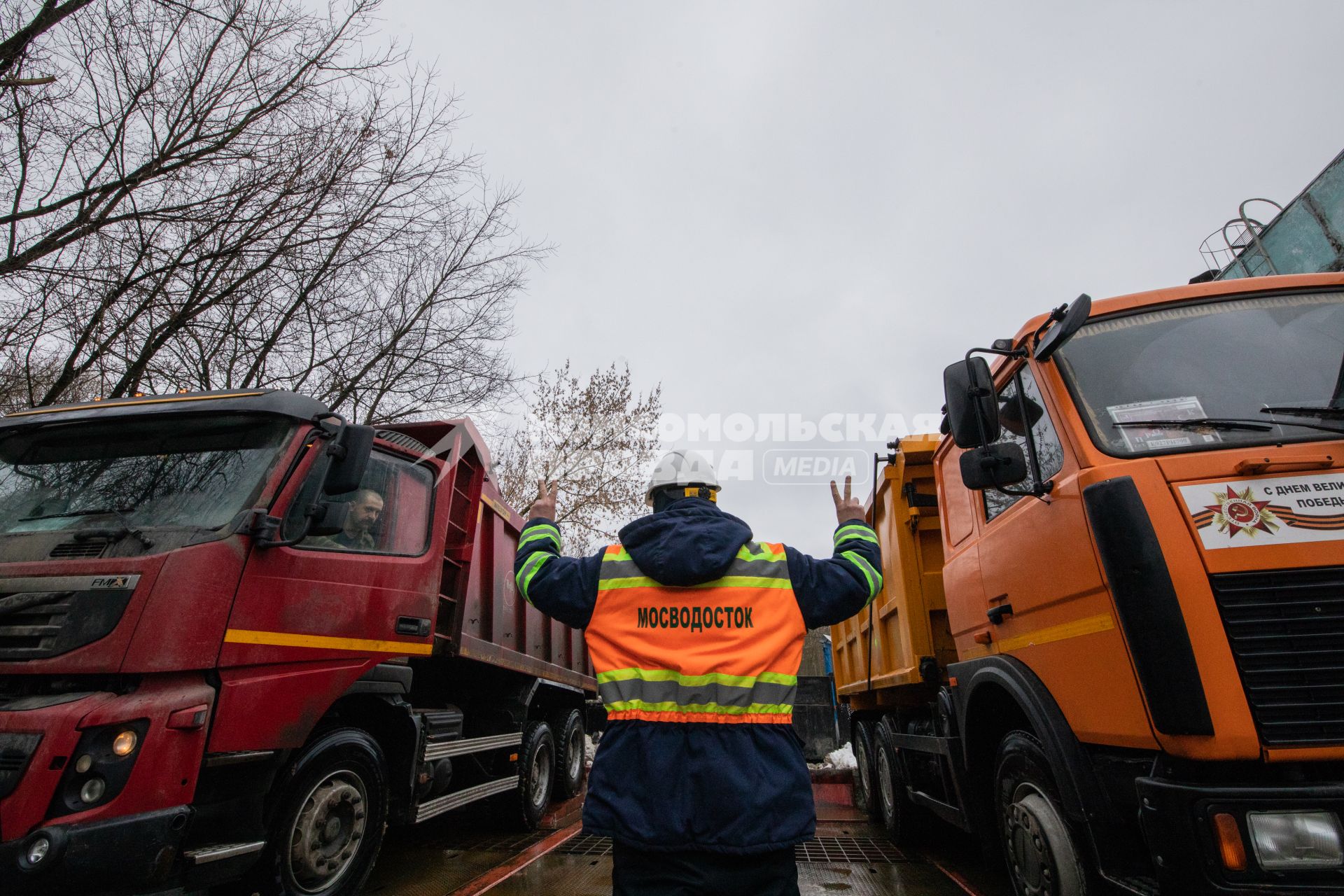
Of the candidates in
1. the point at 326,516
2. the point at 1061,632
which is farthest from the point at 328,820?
the point at 1061,632

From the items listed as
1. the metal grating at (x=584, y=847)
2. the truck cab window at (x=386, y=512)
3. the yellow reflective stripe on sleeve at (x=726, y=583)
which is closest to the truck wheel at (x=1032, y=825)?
the yellow reflective stripe on sleeve at (x=726, y=583)

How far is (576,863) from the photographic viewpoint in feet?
15.3

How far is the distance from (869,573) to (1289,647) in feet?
3.71

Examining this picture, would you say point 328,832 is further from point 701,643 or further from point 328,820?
point 701,643

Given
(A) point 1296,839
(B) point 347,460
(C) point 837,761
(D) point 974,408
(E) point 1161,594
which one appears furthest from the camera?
(C) point 837,761

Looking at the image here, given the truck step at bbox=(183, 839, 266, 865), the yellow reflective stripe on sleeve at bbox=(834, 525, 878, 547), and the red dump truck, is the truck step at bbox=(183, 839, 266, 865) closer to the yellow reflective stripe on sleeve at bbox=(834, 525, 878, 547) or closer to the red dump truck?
the red dump truck

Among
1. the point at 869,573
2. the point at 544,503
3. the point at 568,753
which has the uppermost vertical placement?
the point at 544,503

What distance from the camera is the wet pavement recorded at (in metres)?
4.09

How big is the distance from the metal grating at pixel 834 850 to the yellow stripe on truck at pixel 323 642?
5.86 feet

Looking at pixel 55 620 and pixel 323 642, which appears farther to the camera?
pixel 323 642

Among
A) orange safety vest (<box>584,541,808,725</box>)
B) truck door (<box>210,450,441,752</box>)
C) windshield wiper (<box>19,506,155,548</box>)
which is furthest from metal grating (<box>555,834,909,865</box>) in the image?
orange safety vest (<box>584,541,808,725</box>)

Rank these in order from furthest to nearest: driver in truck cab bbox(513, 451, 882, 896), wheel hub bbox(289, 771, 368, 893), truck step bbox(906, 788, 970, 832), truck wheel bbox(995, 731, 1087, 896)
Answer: truck step bbox(906, 788, 970, 832)
wheel hub bbox(289, 771, 368, 893)
truck wheel bbox(995, 731, 1087, 896)
driver in truck cab bbox(513, 451, 882, 896)

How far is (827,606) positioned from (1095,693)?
102cm

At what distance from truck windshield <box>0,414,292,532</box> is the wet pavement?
248 centimetres
